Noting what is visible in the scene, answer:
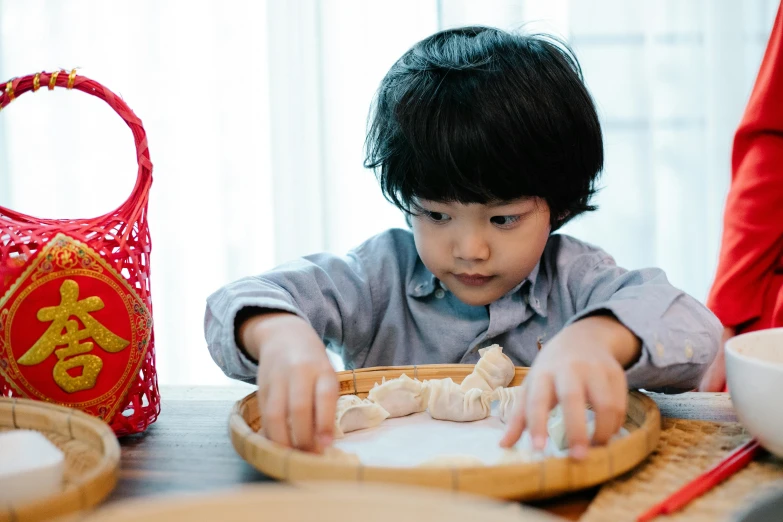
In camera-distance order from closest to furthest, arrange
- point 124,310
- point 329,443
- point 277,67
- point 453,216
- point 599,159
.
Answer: point 329,443
point 124,310
point 453,216
point 599,159
point 277,67

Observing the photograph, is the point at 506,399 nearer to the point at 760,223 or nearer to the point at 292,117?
the point at 760,223

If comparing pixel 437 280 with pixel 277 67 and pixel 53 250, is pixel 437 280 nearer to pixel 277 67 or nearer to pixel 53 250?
pixel 53 250

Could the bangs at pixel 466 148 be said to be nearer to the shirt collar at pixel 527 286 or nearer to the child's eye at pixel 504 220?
the child's eye at pixel 504 220

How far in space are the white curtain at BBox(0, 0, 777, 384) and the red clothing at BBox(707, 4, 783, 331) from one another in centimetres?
75

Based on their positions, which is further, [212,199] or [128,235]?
[212,199]

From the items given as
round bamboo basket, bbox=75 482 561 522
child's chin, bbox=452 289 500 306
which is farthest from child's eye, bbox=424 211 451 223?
round bamboo basket, bbox=75 482 561 522

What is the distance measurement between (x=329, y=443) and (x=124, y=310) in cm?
25

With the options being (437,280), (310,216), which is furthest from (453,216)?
(310,216)

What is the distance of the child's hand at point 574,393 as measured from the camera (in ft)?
1.85

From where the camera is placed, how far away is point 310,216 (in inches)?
85.7

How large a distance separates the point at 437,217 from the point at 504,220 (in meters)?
0.08

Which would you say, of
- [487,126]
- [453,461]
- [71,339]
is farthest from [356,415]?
[487,126]

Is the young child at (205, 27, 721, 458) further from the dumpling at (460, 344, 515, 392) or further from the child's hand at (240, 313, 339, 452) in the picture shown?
the dumpling at (460, 344, 515, 392)

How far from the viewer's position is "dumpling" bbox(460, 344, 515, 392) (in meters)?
0.81
